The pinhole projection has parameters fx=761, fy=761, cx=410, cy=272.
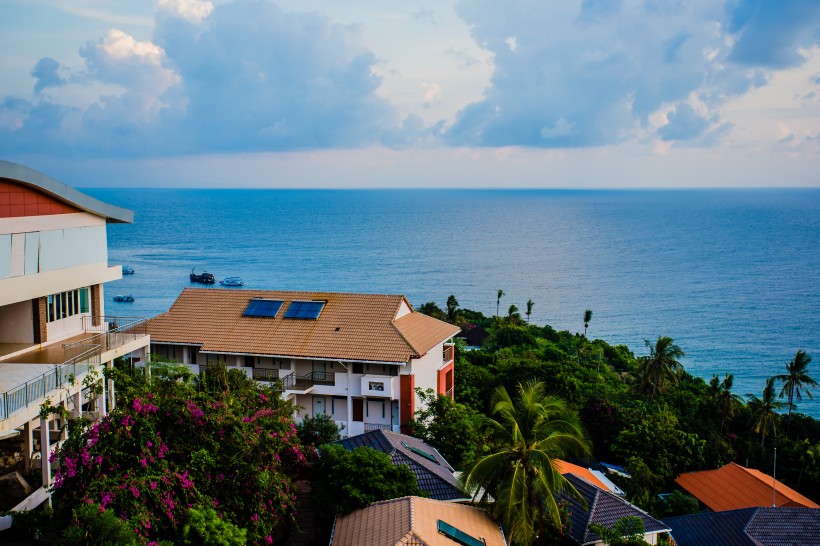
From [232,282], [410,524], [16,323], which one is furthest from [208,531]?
[232,282]

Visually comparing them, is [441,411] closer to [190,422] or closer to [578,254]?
[190,422]

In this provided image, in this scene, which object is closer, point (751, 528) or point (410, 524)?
point (410, 524)

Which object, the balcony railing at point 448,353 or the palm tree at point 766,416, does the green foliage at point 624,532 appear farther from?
the palm tree at point 766,416

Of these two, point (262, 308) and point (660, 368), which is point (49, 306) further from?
point (660, 368)

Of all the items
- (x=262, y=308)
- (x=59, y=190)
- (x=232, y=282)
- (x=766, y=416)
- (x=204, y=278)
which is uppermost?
(x=59, y=190)

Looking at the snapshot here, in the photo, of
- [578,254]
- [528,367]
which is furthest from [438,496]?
[578,254]

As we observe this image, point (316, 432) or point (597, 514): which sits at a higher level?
point (316, 432)

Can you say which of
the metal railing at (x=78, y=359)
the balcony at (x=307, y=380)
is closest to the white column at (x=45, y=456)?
the metal railing at (x=78, y=359)

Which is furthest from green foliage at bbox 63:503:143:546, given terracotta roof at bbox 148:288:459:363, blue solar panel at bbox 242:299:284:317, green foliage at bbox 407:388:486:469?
blue solar panel at bbox 242:299:284:317
